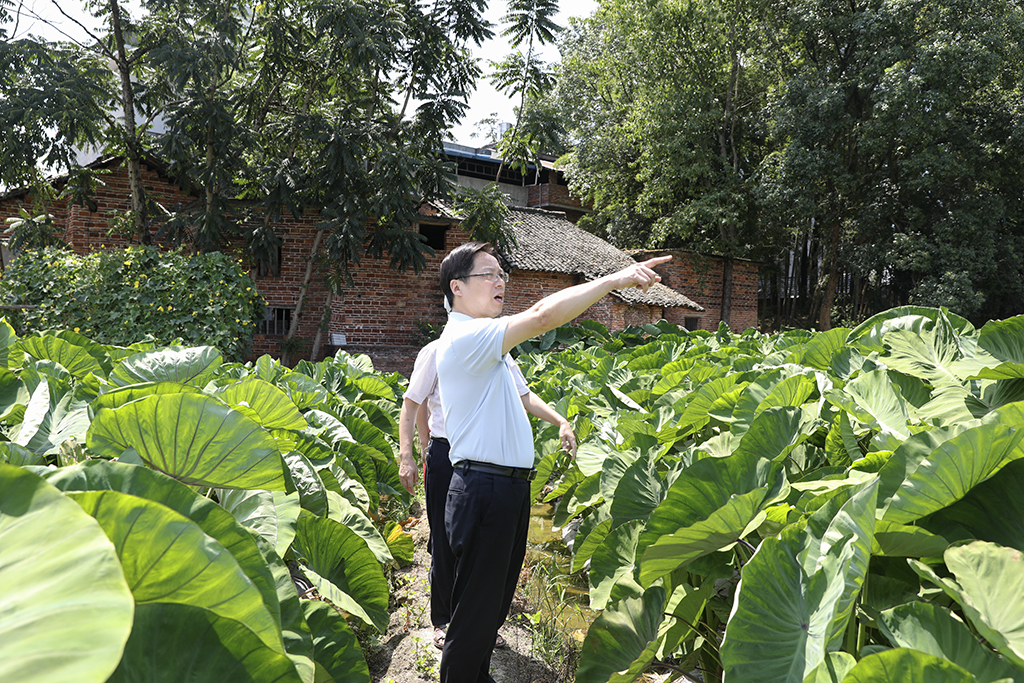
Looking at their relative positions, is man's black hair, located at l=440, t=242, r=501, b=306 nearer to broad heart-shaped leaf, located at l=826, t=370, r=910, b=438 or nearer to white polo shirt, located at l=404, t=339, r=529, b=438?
white polo shirt, located at l=404, t=339, r=529, b=438

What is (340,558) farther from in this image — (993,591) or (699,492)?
(993,591)

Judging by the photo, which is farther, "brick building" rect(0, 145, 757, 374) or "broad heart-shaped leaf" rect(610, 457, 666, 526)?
"brick building" rect(0, 145, 757, 374)

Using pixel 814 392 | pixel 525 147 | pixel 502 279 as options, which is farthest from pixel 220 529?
pixel 525 147

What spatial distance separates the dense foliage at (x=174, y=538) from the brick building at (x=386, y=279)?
800 centimetres

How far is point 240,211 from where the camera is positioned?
1114 centimetres

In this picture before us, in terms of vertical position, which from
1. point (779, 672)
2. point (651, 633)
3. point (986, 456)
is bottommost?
point (651, 633)

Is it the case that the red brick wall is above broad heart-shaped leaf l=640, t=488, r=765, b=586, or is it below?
above

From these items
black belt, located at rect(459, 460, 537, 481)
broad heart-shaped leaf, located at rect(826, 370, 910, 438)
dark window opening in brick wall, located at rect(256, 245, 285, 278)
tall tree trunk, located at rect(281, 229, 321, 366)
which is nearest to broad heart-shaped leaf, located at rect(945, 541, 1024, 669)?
broad heart-shaped leaf, located at rect(826, 370, 910, 438)

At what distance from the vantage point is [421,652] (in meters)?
2.60

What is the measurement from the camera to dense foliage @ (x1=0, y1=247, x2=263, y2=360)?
8.32 m

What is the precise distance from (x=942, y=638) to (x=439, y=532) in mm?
1737

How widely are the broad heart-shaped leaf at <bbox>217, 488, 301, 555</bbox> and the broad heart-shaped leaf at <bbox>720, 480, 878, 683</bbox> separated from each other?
0.74 metres

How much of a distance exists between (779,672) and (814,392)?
4.65ft

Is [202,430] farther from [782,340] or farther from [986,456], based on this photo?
[782,340]
